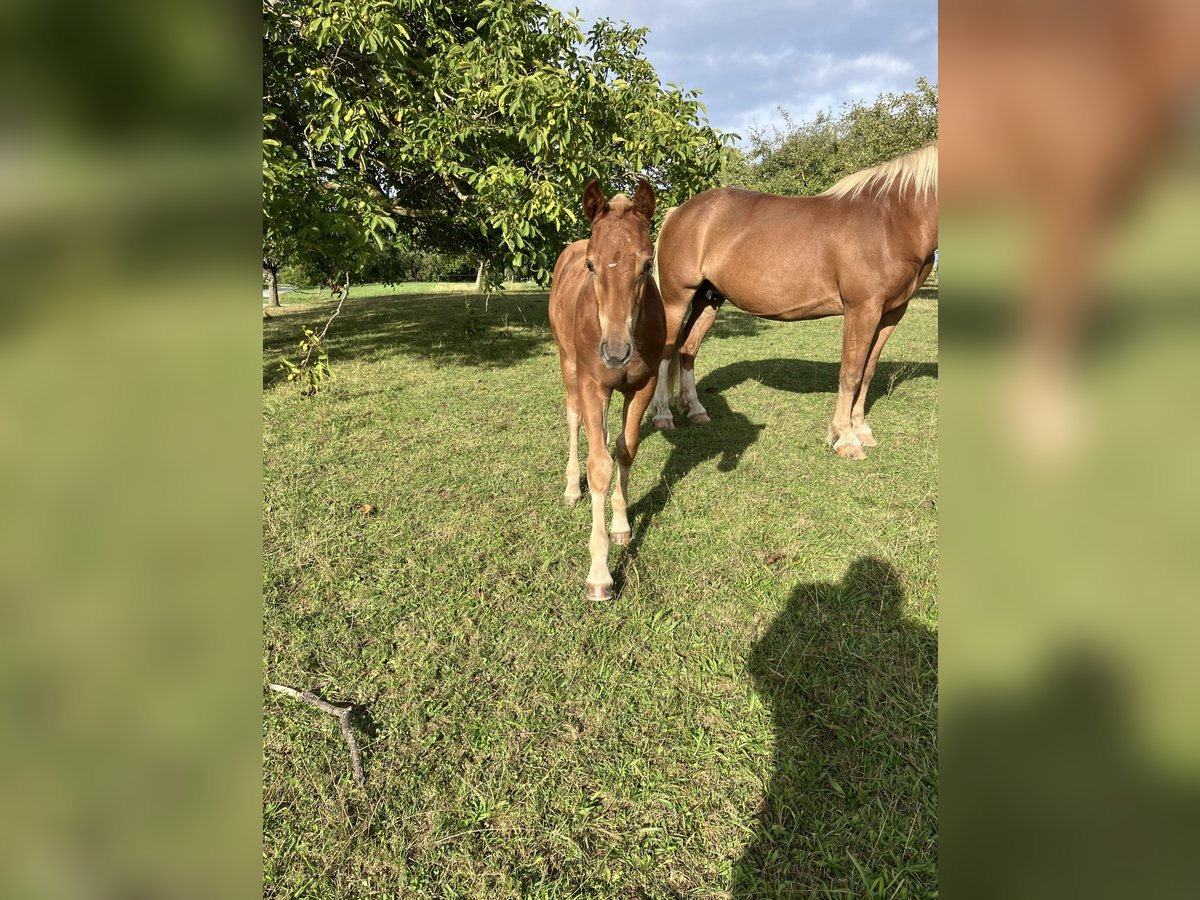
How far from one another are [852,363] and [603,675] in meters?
4.00

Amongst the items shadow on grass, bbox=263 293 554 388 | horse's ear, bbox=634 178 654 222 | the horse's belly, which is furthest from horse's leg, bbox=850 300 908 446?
shadow on grass, bbox=263 293 554 388

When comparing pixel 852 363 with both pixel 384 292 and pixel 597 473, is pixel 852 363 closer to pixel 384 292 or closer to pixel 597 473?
pixel 597 473

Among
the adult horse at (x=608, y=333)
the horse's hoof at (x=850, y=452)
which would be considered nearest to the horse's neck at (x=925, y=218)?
the horse's hoof at (x=850, y=452)

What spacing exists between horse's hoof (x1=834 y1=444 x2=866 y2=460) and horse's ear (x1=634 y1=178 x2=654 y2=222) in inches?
131

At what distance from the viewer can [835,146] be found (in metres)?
24.7

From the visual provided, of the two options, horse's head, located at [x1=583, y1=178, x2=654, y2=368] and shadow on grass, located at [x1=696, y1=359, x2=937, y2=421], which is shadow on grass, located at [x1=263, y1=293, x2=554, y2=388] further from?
horse's head, located at [x1=583, y1=178, x2=654, y2=368]

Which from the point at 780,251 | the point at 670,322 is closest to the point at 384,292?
the point at 670,322

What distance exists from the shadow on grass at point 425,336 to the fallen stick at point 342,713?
221 inches

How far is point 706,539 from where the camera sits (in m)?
3.97

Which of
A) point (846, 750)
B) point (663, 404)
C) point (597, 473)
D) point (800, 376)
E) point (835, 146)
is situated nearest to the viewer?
point (846, 750)

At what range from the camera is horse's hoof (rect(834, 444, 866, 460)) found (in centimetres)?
534

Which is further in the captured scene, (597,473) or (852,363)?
(852,363)
